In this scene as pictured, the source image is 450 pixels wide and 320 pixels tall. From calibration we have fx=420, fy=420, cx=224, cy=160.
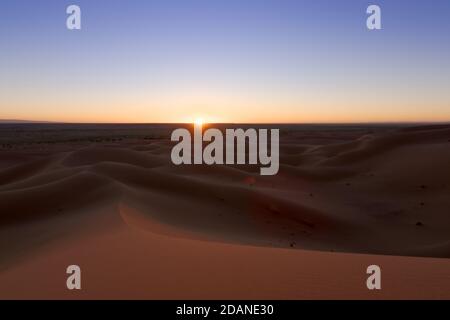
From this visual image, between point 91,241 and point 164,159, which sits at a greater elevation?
point 164,159

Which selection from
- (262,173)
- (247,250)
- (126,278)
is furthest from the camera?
(262,173)

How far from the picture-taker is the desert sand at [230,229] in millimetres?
4031

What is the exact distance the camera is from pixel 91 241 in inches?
211

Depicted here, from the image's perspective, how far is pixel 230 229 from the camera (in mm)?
8078

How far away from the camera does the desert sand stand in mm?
4031

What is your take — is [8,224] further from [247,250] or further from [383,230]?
[383,230]

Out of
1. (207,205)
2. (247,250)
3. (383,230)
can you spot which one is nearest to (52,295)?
(247,250)

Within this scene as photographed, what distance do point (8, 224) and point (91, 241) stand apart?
3935 millimetres

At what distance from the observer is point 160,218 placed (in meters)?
7.64
